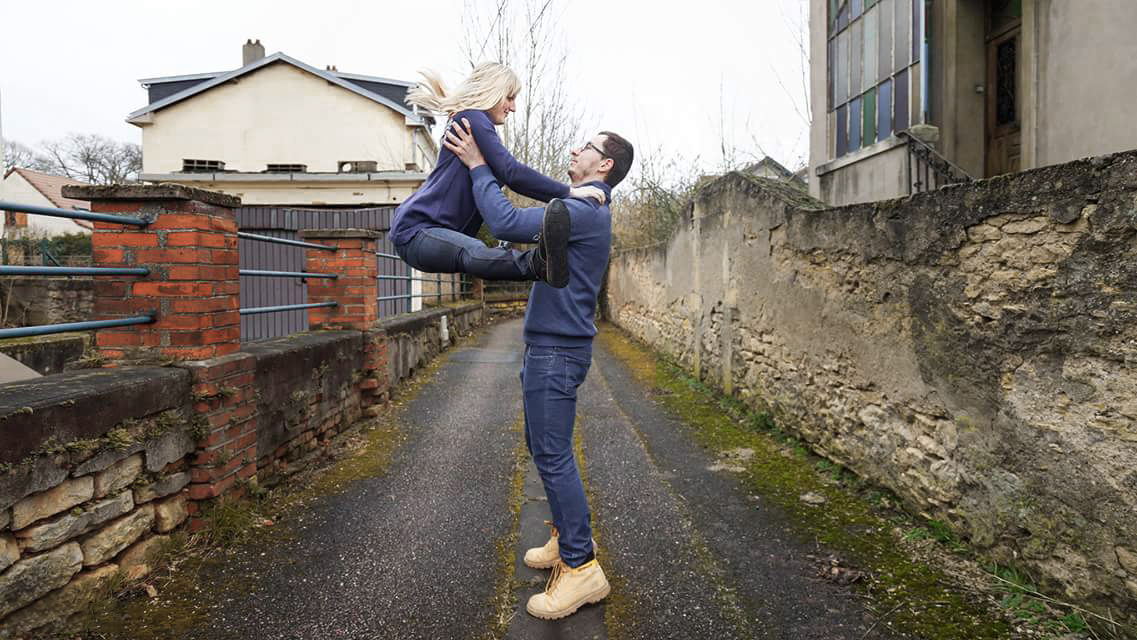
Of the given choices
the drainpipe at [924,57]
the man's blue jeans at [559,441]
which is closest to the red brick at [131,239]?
the man's blue jeans at [559,441]

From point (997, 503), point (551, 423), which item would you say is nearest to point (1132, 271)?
point (997, 503)

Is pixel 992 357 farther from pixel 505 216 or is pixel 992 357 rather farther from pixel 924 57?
pixel 924 57

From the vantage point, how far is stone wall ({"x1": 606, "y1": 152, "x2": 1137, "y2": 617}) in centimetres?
206

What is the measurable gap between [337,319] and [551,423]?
3.44 metres

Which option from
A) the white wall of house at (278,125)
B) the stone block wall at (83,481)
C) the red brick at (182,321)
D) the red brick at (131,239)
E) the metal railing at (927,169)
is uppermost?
the white wall of house at (278,125)

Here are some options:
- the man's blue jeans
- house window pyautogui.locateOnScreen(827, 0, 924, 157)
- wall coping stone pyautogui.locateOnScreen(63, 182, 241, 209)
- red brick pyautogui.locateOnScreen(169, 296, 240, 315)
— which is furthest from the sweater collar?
house window pyautogui.locateOnScreen(827, 0, 924, 157)

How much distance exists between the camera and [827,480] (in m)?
3.81

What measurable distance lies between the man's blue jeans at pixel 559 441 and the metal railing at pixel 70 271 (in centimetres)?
156

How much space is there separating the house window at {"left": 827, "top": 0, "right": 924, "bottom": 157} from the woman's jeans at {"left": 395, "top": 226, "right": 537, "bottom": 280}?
6560mm

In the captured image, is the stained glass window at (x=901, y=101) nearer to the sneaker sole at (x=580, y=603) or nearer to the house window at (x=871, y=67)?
the house window at (x=871, y=67)

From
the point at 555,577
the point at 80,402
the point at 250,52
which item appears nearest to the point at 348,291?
the point at 80,402

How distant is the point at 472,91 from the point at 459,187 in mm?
349

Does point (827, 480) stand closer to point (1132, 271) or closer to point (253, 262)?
point (1132, 271)

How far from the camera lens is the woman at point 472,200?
211cm
